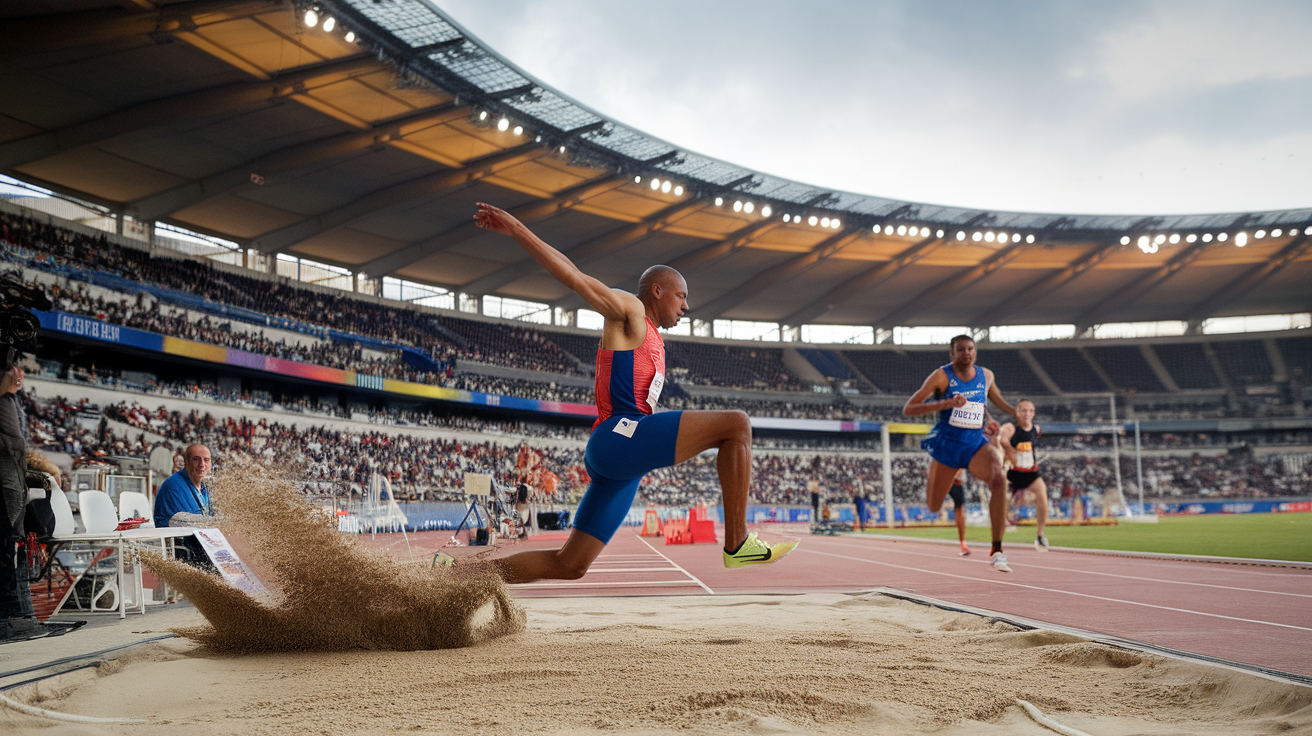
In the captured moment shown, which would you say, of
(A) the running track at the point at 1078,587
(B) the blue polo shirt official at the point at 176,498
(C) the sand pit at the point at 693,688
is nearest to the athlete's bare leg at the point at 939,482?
(A) the running track at the point at 1078,587

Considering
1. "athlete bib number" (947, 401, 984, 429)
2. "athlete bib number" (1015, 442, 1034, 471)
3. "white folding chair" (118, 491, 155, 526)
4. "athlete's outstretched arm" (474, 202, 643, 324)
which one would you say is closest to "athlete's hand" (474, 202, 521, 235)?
"athlete's outstretched arm" (474, 202, 643, 324)

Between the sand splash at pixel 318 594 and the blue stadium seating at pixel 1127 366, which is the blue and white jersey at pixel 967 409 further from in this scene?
the blue stadium seating at pixel 1127 366

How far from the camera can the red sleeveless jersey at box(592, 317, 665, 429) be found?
4.44 m

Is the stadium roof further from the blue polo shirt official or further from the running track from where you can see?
the running track

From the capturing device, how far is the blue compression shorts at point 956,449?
7934 millimetres

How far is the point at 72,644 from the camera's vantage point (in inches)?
208

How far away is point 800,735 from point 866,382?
5222 centimetres

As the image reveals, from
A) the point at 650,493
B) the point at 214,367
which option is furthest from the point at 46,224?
the point at 650,493

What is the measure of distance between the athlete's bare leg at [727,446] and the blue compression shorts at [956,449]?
13.6 ft

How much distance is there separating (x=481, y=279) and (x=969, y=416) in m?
→ 36.8

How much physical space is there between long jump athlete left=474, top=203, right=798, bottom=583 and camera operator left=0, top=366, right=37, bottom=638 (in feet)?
13.9

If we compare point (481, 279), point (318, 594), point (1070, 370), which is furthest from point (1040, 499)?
point (1070, 370)

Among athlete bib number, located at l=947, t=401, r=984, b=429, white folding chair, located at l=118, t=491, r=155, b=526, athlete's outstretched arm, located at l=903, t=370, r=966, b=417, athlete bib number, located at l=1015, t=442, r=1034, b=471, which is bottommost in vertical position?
white folding chair, located at l=118, t=491, r=155, b=526

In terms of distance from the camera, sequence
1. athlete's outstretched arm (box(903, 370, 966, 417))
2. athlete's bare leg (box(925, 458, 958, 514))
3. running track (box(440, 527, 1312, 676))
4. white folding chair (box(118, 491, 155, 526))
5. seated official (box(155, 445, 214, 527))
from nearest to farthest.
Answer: running track (box(440, 527, 1312, 676)) < athlete's outstretched arm (box(903, 370, 966, 417)) < seated official (box(155, 445, 214, 527)) < athlete's bare leg (box(925, 458, 958, 514)) < white folding chair (box(118, 491, 155, 526))
